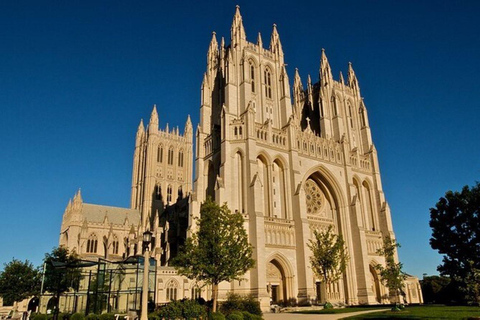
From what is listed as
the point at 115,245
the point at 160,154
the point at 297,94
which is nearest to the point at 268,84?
the point at 297,94

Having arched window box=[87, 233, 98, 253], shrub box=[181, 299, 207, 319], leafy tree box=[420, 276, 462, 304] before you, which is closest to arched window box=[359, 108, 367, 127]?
leafy tree box=[420, 276, 462, 304]

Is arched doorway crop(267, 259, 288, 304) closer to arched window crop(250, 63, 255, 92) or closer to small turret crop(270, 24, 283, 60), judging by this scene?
arched window crop(250, 63, 255, 92)

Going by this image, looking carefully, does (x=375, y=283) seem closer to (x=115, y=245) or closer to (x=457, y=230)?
(x=457, y=230)

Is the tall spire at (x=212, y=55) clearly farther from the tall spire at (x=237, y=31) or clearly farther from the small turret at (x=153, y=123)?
the small turret at (x=153, y=123)

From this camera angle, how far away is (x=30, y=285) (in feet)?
169

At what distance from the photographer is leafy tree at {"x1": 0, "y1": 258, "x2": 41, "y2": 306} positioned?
1991 inches

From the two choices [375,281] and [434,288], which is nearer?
[375,281]

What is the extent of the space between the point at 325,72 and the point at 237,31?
59.4 feet

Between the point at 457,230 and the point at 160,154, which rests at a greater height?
the point at 160,154

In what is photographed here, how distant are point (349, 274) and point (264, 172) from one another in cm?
1769

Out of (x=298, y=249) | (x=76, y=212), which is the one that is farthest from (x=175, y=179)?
(x=298, y=249)

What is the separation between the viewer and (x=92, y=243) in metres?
68.8

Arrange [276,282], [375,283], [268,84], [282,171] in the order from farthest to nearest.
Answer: [268,84], [375,283], [282,171], [276,282]

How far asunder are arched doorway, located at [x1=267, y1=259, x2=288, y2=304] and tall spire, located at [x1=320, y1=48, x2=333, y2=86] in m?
33.2
